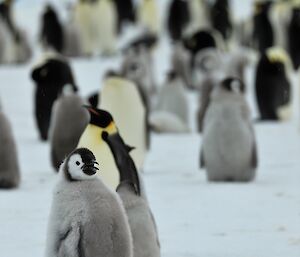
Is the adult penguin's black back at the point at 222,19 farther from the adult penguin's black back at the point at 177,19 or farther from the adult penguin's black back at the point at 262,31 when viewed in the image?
the adult penguin's black back at the point at 262,31

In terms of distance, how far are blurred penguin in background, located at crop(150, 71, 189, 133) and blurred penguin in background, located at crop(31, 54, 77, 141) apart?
1.29 meters

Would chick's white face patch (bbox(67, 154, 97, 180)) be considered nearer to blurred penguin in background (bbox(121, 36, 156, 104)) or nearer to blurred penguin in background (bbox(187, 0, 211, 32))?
blurred penguin in background (bbox(121, 36, 156, 104))

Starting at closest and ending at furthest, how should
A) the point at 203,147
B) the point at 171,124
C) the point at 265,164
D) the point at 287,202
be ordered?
the point at 287,202 < the point at 203,147 < the point at 265,164 < the point at 171,124

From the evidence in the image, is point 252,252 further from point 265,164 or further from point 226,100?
point 265,164

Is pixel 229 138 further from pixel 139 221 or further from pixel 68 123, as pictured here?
pixel 139 221

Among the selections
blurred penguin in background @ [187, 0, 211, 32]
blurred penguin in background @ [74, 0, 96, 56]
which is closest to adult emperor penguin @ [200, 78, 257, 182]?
blurred penguin in background @ [74, 0, 96, 56]

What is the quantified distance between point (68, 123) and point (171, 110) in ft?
15.1

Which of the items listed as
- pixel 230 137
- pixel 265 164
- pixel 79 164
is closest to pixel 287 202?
pixel 230 137

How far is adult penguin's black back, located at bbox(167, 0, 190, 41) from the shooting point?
24.0 metres

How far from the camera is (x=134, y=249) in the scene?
13.3 feet

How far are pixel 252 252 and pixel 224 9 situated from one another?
1918cm

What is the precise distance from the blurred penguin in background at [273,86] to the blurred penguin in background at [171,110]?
48.6 inches

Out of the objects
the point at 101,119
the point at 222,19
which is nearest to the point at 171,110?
the point at 101,119

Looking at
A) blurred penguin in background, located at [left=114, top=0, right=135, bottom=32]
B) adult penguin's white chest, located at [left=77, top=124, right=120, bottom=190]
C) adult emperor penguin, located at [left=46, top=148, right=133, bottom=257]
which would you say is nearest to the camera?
adult emperor penguin, located at [left=46, top=148, right=133, bottom=257]
